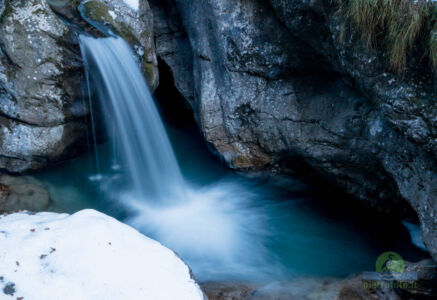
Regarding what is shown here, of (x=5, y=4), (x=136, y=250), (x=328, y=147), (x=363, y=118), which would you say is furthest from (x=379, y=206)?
(x=5, y=4)

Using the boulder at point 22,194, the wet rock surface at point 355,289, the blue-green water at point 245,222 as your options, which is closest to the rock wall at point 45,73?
the boulder at point 22,194

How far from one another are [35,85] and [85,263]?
3.16 m

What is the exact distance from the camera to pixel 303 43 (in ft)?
15.5

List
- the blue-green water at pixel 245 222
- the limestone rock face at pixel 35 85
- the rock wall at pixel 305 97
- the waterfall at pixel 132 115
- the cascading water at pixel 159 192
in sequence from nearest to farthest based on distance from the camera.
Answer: the rock wall at pixel 305 97 < the blue-green water at pixel 245 222 < the limestone rock face at pixel 35 85 < the cascading water at pixel 159 192 < the waterfall at pixel 132 115

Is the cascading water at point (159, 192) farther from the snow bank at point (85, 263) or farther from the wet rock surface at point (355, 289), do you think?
the snow bank at point (85, 263)

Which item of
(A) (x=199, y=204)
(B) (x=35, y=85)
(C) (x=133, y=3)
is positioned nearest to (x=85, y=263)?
(A) (x=199, y=204)

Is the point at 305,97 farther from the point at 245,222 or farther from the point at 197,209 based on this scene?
the point at 197,209

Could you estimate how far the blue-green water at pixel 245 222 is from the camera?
4215mm

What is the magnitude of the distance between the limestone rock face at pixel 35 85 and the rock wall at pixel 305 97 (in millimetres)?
2220

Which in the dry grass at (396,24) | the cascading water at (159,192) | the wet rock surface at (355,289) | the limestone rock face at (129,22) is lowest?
the wet rock surface at (355,289)

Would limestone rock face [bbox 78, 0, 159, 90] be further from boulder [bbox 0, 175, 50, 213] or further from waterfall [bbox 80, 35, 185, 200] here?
boulder [bbox 0, 175, 50, 213]

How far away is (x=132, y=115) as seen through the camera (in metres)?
5.57

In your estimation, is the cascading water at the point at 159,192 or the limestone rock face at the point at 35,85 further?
the cascading water at the point at 159,192

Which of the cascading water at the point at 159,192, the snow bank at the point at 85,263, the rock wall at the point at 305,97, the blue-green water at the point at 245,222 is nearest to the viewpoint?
the snow bank at the point at 85,263
